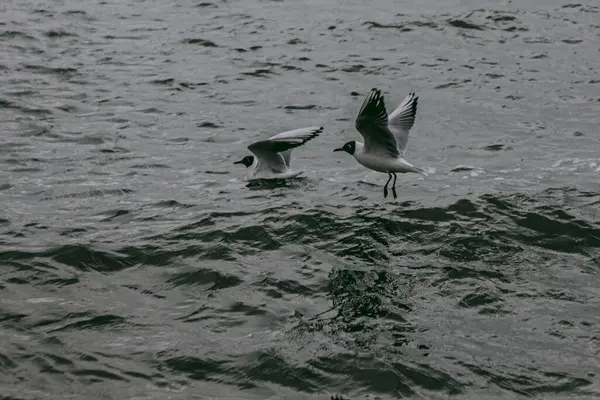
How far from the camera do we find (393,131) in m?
12.7

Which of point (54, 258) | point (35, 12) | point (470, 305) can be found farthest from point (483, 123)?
point (35, 12)

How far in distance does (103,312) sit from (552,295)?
182 inches

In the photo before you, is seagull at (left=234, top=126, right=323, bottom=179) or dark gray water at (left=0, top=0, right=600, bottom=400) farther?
seagull at (left=234, top=126, right=323, bottom=179)

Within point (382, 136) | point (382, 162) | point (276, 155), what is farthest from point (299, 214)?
point (276, 155)

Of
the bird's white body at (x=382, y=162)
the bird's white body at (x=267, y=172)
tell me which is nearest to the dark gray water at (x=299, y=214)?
the bird's white body at (x=267, y=172)

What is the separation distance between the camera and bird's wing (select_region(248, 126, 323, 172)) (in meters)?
12.8

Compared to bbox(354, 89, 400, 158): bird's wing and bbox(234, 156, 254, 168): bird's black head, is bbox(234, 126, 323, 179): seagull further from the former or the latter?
bbox(354, 89, 400, 158): bird's wing

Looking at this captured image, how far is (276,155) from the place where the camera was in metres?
13.4

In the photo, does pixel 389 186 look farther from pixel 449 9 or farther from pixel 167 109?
pixel 449 9

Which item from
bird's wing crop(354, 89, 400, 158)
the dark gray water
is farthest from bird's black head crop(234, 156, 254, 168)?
bird's wing crop(354, 89, 400, 158)

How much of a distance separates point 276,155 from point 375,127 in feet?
6.64

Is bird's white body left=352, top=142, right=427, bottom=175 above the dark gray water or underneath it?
above

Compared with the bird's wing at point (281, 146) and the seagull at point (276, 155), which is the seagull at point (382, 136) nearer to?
the bird's wing at point (281, 146)

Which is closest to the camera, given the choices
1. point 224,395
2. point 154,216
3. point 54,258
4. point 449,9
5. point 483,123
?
point 224,395
